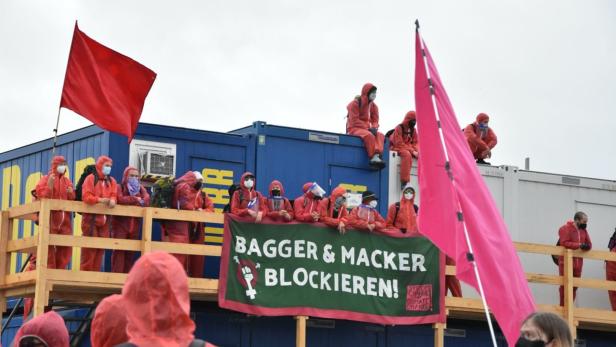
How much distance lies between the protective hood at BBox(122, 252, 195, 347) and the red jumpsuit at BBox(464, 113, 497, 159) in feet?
64.9

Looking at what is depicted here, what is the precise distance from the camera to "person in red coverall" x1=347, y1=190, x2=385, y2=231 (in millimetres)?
21047

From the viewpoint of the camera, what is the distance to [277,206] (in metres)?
20.7

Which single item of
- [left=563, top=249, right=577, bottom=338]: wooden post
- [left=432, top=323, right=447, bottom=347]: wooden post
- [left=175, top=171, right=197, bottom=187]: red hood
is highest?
[left=175, top=171, right=197, bottom=187]: red hood

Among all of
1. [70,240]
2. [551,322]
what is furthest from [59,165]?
[551,322]

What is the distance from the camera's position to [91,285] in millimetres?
19031

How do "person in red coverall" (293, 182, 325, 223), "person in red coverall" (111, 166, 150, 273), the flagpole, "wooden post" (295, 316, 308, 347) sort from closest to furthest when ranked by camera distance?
the flagpole
"person in red coverall" (111, 166, 150, 273)
"wooden post" (295, 316, 308, 347)
"person in red coverall" (293, 182, 325, 223)

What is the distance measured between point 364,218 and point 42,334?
585 inches

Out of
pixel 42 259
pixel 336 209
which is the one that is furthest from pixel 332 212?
pixel 42 259

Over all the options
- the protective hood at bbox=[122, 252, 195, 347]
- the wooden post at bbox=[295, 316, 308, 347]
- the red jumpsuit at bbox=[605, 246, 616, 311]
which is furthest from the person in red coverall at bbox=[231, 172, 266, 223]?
the protective hood at bbox=[122, 252, 195, 347]

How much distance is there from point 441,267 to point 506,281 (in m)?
9.36

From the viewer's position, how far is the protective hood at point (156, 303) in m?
5.34

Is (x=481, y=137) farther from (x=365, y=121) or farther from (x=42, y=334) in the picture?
(x=42, y=334)

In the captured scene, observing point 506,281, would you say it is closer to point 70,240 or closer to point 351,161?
point 70,240

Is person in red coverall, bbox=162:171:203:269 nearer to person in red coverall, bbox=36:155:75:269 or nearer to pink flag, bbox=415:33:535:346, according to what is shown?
person in red coverall, bbox=36:155:75:269
